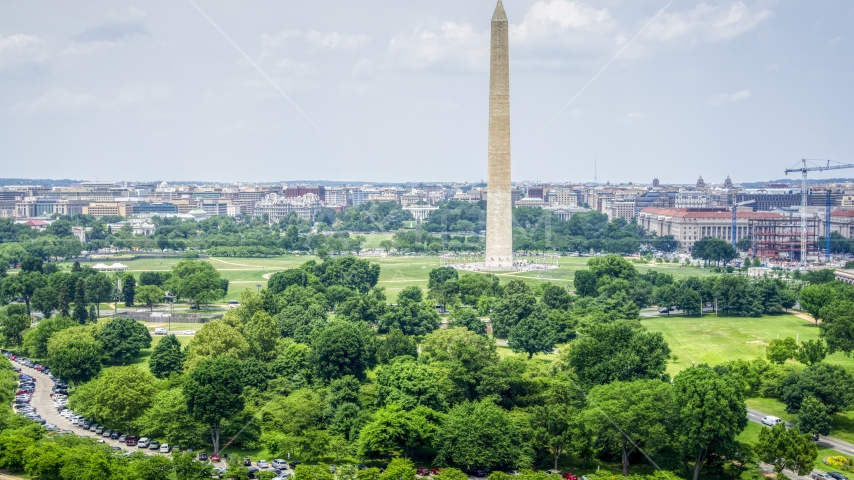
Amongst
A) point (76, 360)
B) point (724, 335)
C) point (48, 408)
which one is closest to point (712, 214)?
point (724, 335)

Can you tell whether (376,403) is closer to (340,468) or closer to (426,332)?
(340,468)

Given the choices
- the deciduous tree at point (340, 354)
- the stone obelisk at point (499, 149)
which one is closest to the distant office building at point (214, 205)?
the stone obelisk at point (499, 149)

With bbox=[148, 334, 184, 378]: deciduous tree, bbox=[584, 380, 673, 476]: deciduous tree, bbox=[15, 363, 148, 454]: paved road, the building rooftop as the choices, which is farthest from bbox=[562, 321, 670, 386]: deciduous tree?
the building rooftop

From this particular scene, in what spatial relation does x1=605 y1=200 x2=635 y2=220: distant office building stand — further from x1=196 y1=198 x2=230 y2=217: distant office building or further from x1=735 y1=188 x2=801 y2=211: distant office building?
x1=196 y1=198 x2=230 y2=217: distant office building

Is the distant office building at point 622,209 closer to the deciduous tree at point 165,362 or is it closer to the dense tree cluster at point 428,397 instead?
the dense tree cluster at point 428,397

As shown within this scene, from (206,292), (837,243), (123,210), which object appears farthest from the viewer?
(123,210)

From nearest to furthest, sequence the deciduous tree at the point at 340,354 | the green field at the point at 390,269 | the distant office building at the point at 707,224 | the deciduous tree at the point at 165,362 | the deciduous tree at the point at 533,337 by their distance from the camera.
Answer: the deciduous tree at the point at 340,354, the deciduous tree at the point at 165,362, the deciduous tree at the point at 533,337, the green field at the point at 390,269, the distant office building at the point at 707,224

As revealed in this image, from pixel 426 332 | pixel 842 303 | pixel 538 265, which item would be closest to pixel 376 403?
pixel 426 332

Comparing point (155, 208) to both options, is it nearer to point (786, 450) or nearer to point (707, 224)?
point (707, 224)
